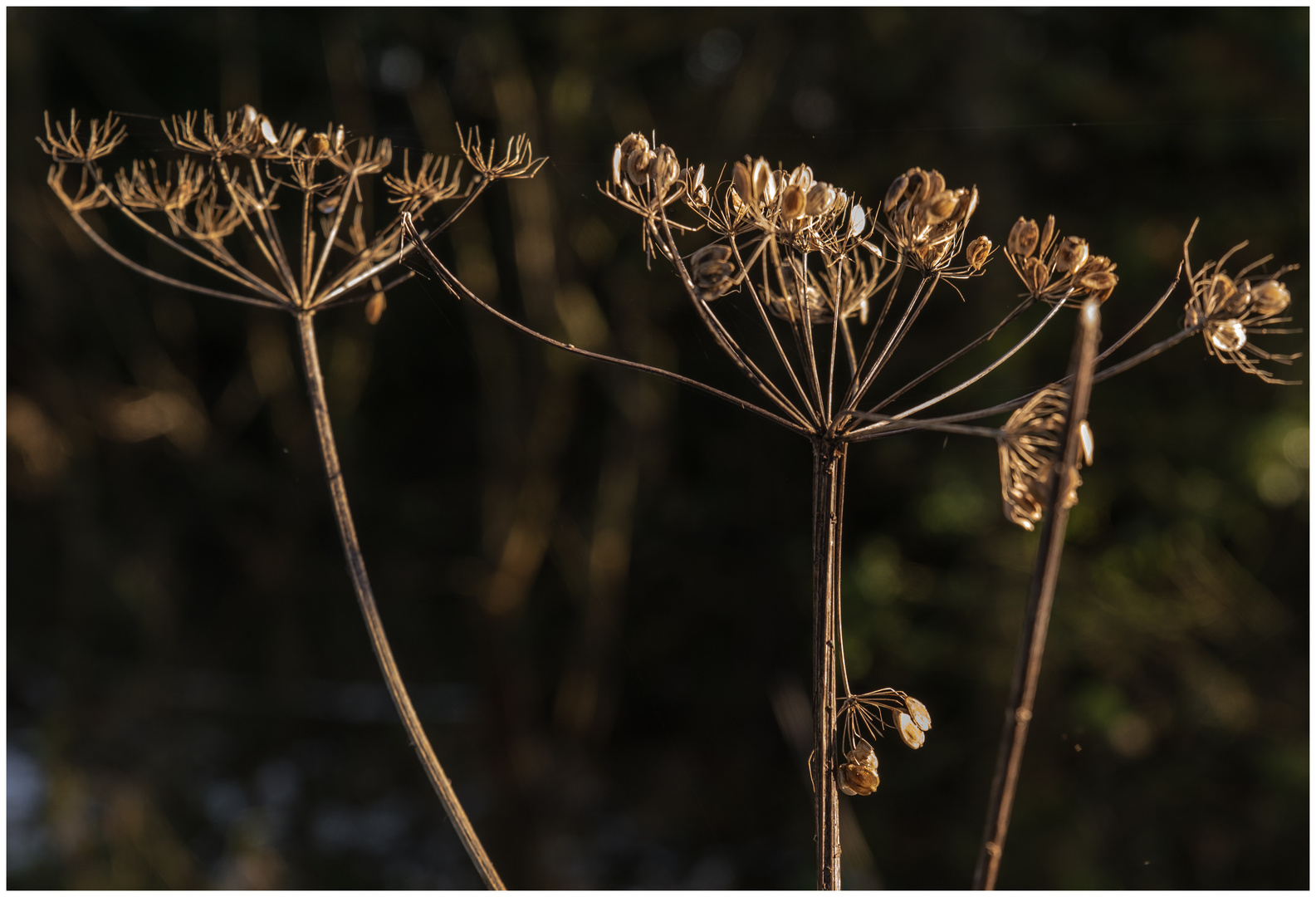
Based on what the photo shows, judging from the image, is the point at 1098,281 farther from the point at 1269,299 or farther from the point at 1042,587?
the point at 1042,587

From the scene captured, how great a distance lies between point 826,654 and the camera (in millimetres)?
439

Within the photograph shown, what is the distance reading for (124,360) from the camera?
12.2 feet

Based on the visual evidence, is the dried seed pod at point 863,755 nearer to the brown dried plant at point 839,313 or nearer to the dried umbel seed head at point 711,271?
the brown dried plant at point 839,313

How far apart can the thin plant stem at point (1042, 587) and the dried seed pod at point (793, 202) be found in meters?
0.17

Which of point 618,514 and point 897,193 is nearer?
point 897,193

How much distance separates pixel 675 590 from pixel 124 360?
254 centimetres

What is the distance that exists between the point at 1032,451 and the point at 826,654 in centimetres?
14

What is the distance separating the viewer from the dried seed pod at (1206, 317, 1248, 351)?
459 millimetres

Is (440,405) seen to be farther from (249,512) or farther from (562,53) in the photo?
(562,53)

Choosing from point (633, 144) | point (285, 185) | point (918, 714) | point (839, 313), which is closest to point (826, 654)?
point (918, 714)

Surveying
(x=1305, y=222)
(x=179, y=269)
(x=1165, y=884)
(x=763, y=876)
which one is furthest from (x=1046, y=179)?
(x=179, y=269)

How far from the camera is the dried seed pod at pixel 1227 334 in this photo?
46cm

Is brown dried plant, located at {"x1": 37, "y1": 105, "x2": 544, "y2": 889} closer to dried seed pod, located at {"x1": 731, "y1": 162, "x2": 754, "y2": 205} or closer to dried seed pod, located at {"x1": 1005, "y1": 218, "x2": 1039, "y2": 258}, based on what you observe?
dried seed pod, located at {"x1": 731, "y1": 162, "x2": 754, "y2": 205}

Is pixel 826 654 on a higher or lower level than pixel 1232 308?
lower
